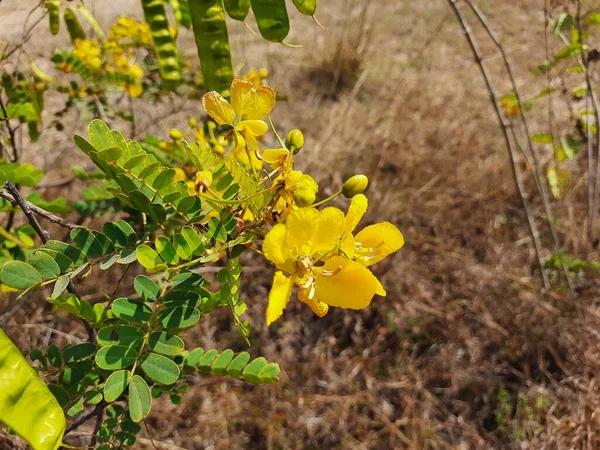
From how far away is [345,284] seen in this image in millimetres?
612

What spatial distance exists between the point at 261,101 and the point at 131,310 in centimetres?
37

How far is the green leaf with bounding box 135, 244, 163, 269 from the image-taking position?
2.20 ft

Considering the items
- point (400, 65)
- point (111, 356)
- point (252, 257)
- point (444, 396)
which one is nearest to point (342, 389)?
point (444, 396)

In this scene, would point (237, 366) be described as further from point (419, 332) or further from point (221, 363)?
point (419, 332)

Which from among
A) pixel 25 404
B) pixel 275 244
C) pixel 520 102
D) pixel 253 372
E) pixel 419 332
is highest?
pixel 275 244

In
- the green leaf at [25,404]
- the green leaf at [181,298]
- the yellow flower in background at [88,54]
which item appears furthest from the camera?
the yellow flower in background at [88,54]

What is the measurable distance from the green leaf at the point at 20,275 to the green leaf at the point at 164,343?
0.18 meters

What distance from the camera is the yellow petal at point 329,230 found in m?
0.60

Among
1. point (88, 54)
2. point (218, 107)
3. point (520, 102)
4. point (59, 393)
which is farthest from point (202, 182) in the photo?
point (520, 102)

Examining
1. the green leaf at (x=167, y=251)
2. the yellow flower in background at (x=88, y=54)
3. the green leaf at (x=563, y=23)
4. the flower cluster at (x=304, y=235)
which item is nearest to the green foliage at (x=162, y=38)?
the flower cluster at (x=304, y=235)

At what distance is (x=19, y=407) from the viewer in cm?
51

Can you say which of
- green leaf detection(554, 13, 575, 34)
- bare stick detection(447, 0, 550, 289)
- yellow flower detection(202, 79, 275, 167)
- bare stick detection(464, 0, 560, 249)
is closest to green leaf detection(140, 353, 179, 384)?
yellow flower detection(202, 79, 275, 167)

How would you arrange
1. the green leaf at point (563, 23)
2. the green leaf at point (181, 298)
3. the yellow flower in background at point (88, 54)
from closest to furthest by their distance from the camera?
the green leaf at point (181, 298), the green leaf at point (563, 23), the yellow flower in background at point (88, 54)

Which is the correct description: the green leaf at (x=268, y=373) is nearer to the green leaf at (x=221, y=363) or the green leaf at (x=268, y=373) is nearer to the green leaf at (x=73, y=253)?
the green leaf at (x=221, y=363)
